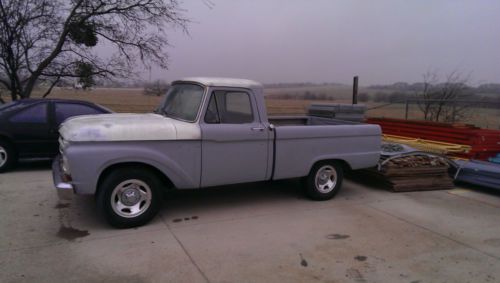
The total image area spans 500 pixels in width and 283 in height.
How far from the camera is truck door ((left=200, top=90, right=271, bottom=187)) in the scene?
5.16 metres

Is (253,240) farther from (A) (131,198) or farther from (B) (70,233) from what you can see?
(B) (70,233)

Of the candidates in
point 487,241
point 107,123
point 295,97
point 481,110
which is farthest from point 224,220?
point 295,97

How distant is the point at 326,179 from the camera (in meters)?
6.38

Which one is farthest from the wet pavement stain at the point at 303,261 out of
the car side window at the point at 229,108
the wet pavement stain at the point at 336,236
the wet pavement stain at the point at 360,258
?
the car side window at the point at 229,108

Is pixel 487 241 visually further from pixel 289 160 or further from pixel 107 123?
pixel 107 123

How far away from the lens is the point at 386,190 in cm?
721

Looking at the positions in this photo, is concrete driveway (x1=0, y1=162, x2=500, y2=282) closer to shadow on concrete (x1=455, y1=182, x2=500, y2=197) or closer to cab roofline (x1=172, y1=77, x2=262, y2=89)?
shadow on concrete (x1=455, y1=182, x2=500, y2=197)

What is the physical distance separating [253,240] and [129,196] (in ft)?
5.40

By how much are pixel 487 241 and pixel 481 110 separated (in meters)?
11.6

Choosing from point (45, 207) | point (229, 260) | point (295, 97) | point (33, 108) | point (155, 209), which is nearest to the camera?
point (229, 260)

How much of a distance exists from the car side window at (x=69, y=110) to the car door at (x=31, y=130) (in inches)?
9.1

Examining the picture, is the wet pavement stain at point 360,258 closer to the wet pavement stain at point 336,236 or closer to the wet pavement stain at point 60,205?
the wet pavement stain at point 336,236

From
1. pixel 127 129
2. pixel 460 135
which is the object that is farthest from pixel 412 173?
pixel 127 129

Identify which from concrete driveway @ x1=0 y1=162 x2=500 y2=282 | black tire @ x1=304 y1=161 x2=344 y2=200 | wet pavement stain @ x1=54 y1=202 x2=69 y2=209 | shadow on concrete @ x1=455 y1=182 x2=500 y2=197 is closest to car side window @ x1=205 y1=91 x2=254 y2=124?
concrete driveway @ x1=0 y1=162 x2=500 y2=282
